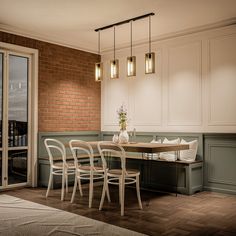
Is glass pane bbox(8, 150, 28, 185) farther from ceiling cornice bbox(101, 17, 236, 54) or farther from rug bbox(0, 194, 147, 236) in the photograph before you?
ceiling cornice bbox(101, 17, 236, 54)

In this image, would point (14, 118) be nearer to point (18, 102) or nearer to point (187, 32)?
point (18, 102)

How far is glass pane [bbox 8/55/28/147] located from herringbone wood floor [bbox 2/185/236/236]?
0.93m

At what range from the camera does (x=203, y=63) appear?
17.9 ft

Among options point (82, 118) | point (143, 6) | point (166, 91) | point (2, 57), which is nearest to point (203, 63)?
point (166, 91)

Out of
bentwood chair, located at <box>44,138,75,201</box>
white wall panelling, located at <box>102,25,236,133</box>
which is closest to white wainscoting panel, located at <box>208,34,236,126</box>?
white wall panelling, located at <box>102,25,236,133</box>

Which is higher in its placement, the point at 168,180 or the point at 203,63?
the point at 203,63

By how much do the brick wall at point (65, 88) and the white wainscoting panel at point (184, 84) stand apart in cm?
179

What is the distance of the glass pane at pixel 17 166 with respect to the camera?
216 inches

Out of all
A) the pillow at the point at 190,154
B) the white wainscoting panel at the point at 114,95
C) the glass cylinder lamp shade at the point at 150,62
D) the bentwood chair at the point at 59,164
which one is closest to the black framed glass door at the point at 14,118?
the bentwood chair at the point at 59,164

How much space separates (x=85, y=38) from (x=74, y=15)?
1.29 metres

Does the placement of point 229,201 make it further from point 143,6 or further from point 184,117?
point 143,6

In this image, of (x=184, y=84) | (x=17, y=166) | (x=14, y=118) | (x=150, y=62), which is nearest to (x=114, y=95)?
(x=184, y=84)

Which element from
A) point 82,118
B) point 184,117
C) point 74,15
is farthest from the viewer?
point 82,118

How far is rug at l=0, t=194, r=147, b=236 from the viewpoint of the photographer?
3.25 metres
